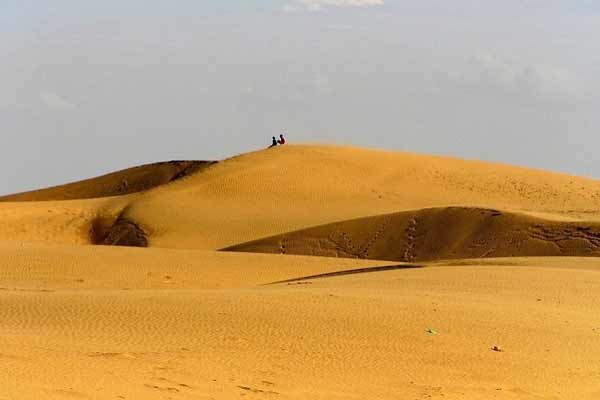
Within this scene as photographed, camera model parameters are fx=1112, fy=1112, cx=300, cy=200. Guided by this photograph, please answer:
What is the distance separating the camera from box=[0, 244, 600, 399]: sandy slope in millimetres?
8555

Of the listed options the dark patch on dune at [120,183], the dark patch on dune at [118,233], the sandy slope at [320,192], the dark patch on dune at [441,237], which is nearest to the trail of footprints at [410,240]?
the dark patch on dune at [441,237]

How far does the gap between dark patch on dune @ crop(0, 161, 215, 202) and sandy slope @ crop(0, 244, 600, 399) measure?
32.7m

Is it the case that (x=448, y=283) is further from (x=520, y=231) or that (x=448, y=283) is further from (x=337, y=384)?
(x=520, y=231)

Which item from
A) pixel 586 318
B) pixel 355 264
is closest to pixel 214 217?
pixel 355 264

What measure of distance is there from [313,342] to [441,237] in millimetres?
17215

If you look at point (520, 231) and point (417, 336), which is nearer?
point (417, 336)

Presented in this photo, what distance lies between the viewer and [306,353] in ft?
32.6

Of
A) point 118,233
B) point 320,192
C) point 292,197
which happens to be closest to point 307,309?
point 118,233

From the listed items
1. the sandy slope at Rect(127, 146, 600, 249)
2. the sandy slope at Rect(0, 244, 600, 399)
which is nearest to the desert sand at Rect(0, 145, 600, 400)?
the sandy slope at Rect(0, 244, 600, 399)

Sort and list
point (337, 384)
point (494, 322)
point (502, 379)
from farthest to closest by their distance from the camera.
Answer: point (494, 322)
point (502, 379)
point (337, 384)

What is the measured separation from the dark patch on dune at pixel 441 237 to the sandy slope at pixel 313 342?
8489mm

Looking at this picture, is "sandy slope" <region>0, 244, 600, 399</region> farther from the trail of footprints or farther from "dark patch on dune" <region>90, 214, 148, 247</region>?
"dark patch on dune" <region>90, 214, 148, 247</region>

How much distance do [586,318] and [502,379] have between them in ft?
11.7

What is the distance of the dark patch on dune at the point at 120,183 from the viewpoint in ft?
157
